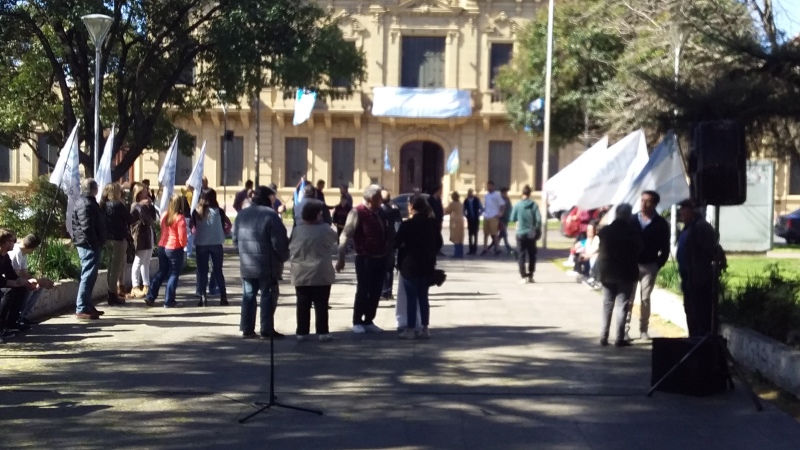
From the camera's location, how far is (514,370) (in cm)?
1080

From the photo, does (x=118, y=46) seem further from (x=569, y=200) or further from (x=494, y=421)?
(x=494, y=421)

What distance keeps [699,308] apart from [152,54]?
15.3 metres

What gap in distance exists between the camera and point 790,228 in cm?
3441

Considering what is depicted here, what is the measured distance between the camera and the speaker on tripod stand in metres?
9.23

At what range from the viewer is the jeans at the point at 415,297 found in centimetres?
1270

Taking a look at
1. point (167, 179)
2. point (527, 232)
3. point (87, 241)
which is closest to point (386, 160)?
point (527, 232)

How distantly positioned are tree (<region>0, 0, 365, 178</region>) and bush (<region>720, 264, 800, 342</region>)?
465 inches

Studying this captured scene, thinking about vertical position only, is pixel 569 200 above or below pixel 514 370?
above

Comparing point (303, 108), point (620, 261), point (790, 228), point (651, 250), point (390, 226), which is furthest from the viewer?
point (303, 108)

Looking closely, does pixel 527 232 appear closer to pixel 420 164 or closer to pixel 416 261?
pixel 416 261

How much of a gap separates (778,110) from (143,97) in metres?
17.6

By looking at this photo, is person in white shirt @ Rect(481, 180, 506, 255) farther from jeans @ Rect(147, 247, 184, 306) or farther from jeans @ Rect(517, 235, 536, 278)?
jeans @ Rect(147, 247, 184, 306)

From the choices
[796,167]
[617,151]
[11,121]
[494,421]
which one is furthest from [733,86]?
[11,121]

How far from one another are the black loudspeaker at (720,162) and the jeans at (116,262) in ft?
27.5
